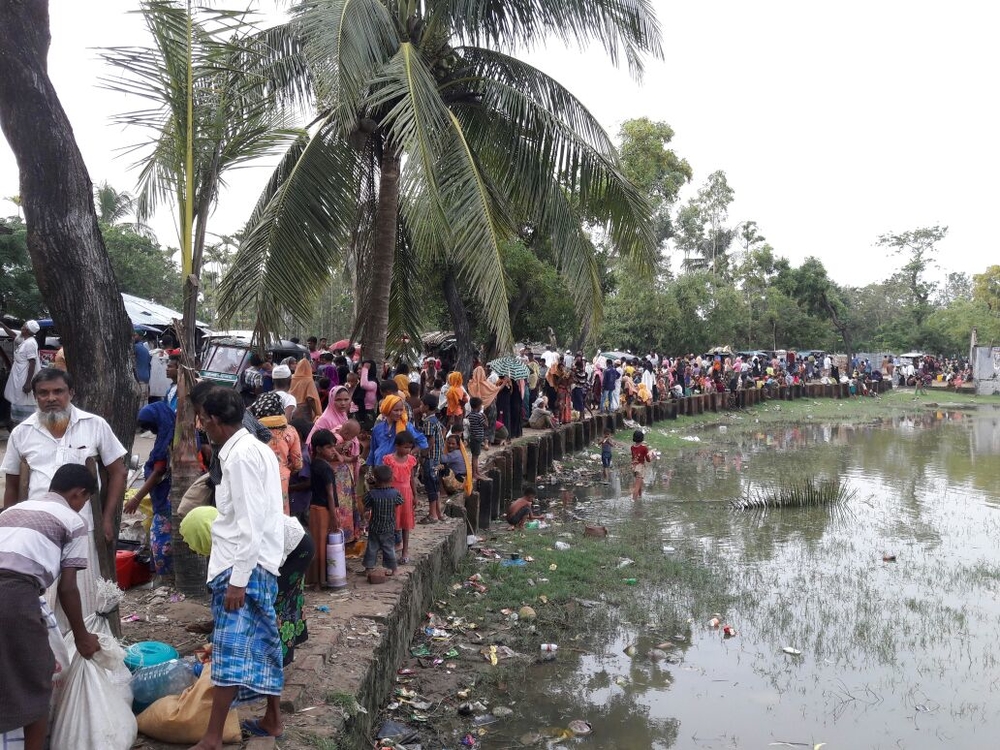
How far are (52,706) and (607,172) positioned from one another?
7726 mm

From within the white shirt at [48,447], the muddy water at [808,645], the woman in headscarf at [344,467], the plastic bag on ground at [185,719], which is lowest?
the muddy water at [808,645]

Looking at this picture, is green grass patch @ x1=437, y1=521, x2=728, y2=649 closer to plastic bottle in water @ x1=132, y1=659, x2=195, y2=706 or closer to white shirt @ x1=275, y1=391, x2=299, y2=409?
white shirt @ x1=275, y1=391, x2=299, y2=409

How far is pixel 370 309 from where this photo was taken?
9672mm

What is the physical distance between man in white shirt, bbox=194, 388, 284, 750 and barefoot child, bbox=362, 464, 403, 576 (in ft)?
8.86

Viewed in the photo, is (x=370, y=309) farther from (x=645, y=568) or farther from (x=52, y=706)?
(x=52, y=706)

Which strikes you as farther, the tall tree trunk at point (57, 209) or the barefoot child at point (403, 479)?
the barefoot child at point (403, 479)

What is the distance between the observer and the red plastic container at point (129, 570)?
565 cm

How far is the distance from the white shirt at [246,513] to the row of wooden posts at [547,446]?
5936mm

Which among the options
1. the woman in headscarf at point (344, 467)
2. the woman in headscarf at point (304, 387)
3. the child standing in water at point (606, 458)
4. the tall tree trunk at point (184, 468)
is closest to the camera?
the tall tree trunk at point (184, 468)

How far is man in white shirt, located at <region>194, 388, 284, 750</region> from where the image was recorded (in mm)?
3408

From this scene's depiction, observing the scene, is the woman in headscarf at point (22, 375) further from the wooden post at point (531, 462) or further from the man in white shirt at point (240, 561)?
A: the wooden post at point (531, 462)

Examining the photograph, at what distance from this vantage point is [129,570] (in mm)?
5715

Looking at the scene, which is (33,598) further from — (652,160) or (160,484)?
(652,160)

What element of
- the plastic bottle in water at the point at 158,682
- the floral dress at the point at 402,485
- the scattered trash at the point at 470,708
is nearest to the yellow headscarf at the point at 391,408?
the floral dress at the point at 402,485
